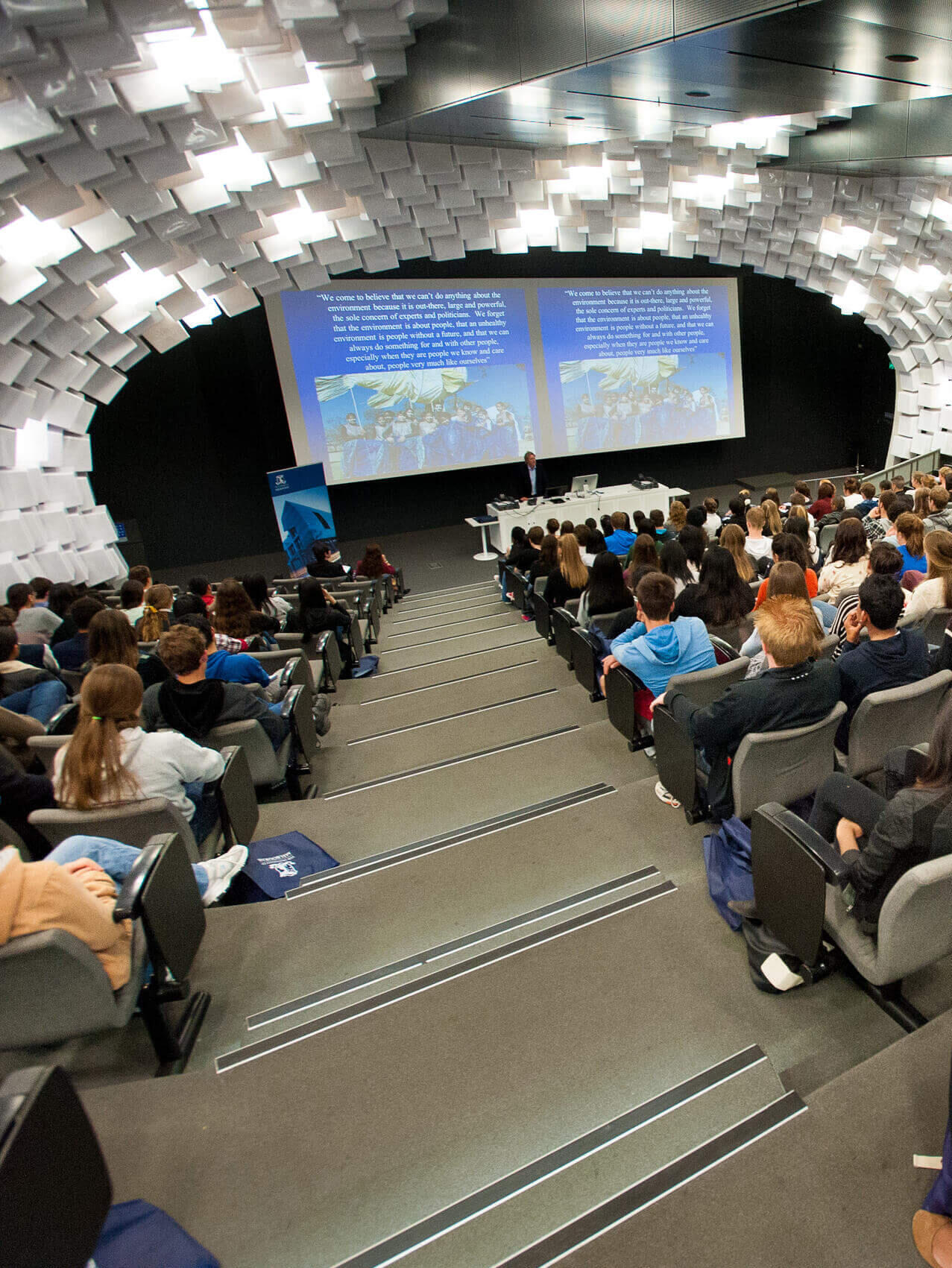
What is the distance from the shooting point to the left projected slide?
387 inches

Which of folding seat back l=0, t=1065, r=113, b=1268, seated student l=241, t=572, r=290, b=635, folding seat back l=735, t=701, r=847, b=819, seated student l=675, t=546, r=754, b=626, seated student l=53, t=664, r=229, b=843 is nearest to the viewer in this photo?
folding seat back l=0, t=1065, r=113, b=1268

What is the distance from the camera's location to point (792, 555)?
397cm

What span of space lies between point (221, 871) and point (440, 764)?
1422 mm

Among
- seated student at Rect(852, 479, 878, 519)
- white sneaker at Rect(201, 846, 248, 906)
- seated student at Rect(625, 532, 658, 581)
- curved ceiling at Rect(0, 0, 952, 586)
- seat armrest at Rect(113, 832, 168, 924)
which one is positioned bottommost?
white sneaker at Rect(201, 846, 248, 906)

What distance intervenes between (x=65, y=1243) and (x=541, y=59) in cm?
553

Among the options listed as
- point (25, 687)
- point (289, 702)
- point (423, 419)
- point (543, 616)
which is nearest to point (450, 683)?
point (543, 616)

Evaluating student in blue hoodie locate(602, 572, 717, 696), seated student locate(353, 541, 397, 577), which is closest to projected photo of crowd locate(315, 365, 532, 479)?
seated student locate(353, 541, 397, 577)

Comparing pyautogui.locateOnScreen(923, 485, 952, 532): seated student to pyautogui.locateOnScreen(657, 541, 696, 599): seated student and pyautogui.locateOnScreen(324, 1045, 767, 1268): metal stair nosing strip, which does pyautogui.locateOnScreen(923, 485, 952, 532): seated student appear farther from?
pyautogui.locateOnScreen(324, 1045, 767, 1268): metal stair nosing strip

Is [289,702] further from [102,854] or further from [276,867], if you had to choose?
[102,854]

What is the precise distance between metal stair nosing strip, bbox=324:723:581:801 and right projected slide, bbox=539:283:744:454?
852cm

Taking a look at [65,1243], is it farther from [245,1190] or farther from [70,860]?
[70,860]

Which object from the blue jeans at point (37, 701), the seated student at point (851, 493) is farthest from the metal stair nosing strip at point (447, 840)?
the seated student at point (851, 493)

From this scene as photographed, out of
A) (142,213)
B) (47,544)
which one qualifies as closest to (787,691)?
(142,213)

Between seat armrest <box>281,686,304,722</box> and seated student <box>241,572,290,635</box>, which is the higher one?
seated student <box>241,572,290,635</box>
